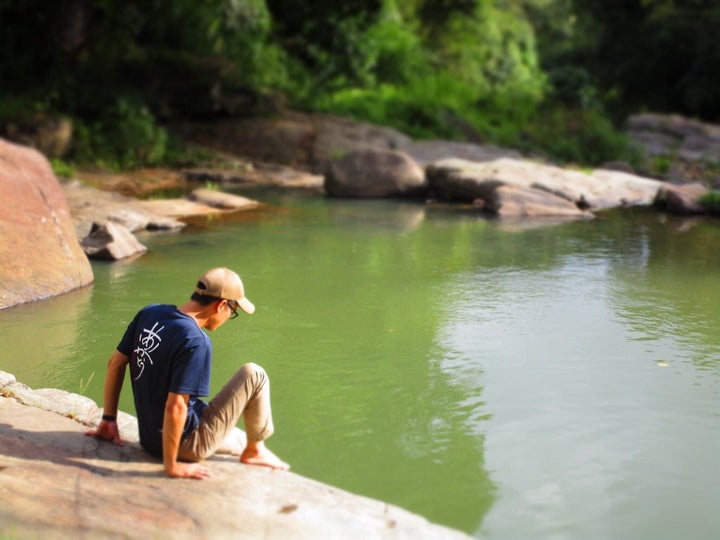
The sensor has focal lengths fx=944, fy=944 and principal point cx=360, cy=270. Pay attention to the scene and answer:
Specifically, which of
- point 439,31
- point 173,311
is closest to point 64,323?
point 173,311

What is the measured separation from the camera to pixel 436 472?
15.6ft

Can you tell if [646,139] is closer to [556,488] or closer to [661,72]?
[661,72]

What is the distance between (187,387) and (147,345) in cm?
30

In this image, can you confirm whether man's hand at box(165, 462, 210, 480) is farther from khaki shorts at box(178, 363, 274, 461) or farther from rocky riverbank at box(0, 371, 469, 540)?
khaki shorts at box(178, 363, 274, 461)

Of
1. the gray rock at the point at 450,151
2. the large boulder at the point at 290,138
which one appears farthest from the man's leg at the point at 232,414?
the large boulder at the point at 290,138

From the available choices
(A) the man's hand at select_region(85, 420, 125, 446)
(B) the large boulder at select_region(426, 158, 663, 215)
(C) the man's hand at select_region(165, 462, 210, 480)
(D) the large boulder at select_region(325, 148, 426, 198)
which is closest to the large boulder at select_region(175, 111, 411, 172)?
(D) the large boulder at select_region(325, 148, 426, 198)

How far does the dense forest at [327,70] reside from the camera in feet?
65.0

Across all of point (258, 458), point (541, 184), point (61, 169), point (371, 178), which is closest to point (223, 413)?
point (258, 458)

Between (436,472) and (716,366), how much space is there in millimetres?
2832

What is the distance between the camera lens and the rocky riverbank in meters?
3.63

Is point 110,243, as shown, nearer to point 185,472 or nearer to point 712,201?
point 185,472

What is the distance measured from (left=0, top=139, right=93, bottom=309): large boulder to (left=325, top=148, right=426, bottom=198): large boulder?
765 centimetres

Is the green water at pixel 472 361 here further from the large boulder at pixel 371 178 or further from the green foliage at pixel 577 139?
the green foliage at pixel 577 139

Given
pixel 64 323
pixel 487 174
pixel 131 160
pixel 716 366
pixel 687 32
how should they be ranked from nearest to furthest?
A: pixel 716 366 → pixel 64 323 → pixel 487 174 → pixel 131 160 → pixel 687 32
